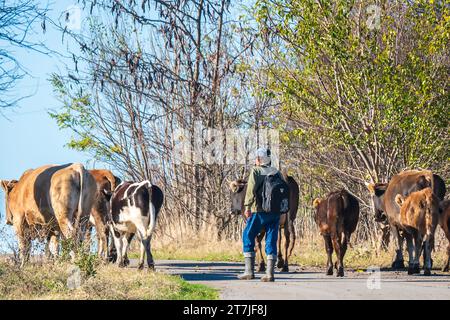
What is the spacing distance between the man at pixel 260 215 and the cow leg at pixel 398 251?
4.49 metres

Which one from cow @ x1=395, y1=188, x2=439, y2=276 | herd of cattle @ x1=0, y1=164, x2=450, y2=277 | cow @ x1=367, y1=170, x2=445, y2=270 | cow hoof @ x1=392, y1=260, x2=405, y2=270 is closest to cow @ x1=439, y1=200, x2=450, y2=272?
herd of cattle @ x1=0, y1=164, x2=450, y2=277

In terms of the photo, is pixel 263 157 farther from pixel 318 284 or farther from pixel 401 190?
pixel 401 190

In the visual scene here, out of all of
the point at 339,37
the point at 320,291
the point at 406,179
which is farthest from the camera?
the point at 339,37

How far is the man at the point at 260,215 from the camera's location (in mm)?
17938

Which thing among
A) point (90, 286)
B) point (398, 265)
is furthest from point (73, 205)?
point (398, 265)

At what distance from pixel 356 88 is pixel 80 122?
11710mm

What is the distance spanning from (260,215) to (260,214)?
0.02 meters

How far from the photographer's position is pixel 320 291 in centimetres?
1558

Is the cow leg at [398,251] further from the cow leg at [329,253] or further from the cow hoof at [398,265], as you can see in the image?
the cow leg at [329,253]

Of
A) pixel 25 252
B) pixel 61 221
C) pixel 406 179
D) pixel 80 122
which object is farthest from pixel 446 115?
pixel 80 122

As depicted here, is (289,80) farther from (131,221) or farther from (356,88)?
(131,221)

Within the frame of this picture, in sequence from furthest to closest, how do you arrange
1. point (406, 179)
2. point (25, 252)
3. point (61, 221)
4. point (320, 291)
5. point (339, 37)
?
point (339, 37), point (406, 179), point (61, 221), point (25, 252), point (320, 291)

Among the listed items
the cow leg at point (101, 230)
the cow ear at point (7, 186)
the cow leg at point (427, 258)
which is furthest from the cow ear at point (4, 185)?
the cow leg at point (427, 258)

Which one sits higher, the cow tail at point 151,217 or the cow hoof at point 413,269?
the cow tail at point 151,217
